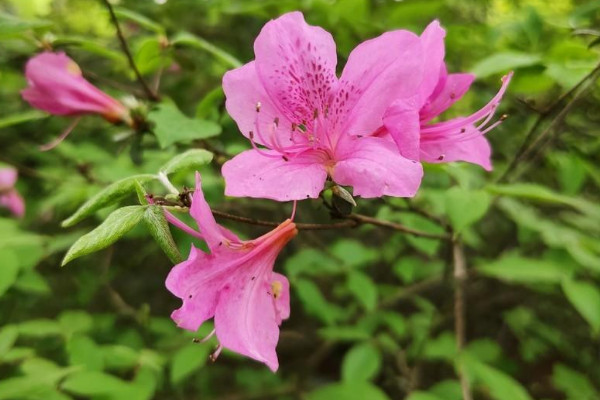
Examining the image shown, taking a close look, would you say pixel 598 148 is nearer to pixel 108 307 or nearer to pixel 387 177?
pixel 387 177

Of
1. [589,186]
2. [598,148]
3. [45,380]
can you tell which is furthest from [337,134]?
[589,186]

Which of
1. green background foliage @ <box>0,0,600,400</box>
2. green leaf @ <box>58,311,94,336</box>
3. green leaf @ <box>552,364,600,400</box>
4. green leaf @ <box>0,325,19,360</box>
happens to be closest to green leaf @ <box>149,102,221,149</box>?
green background foliage @ <box>0,0,600,400</box>

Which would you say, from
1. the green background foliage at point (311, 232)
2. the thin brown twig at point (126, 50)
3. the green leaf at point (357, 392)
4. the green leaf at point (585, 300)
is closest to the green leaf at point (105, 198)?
the green background foliage at point (311, 232)

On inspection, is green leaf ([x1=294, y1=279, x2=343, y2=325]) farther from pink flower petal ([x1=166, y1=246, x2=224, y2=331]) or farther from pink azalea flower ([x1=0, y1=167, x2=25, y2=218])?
pink azalea flower ([x1=0, y1=167, x2=25, y2=218])

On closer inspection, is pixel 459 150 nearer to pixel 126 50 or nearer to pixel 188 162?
pixel 188 162

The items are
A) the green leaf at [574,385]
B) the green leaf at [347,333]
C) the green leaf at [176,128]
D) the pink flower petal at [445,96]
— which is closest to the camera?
the pink flower petal at [445,96]

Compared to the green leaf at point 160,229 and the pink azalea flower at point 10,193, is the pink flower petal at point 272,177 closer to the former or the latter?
the green leaf at point 160,229
